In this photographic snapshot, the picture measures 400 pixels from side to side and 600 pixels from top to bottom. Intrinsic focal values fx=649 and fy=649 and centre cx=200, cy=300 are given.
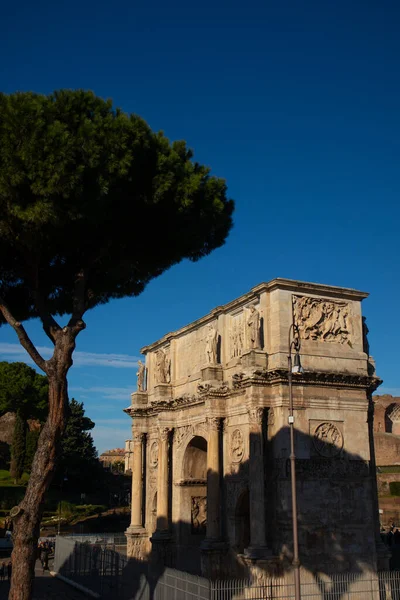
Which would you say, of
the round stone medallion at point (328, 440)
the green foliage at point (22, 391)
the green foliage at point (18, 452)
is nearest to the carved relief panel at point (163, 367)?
the round stone medallion at point (328, 440)

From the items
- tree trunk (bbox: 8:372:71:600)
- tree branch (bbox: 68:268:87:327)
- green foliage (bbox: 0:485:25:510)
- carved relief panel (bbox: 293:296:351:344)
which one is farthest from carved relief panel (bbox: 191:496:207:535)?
green foliage (bbox: 0:485:25:510)

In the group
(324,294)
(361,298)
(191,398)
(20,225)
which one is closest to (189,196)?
(20,225)

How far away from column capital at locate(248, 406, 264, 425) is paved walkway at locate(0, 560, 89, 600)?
8323mm

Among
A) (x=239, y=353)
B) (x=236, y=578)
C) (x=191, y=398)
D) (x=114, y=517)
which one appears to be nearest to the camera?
(x=236, y=578)

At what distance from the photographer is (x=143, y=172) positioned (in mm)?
16406

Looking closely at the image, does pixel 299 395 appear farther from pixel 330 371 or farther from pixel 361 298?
pixel 361 298

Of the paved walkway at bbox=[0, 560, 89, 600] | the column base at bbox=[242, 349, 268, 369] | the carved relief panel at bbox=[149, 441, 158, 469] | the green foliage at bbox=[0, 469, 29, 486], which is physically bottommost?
the paved walkway at bbox=[0, 560, 89, 600]

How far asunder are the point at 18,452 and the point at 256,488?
127 ft

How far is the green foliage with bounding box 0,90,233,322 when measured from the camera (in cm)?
1427

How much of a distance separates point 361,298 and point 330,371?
3320 mm

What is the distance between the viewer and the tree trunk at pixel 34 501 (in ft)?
44.7

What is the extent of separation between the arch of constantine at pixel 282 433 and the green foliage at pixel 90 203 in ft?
14.4

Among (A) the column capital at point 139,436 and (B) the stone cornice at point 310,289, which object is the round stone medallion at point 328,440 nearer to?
(B) the stone cornice at point 310,289

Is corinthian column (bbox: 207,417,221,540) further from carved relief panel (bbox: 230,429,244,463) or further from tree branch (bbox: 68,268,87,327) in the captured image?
tree branch (bbox: 68,268,87,327)
